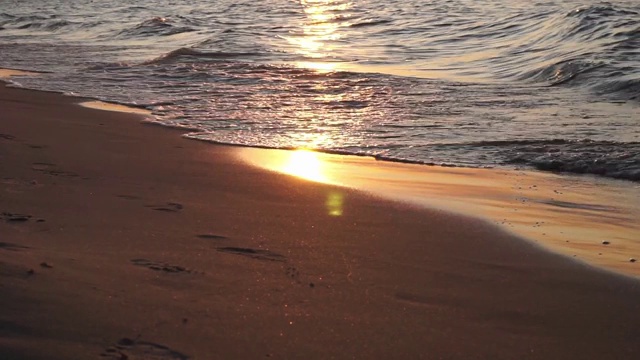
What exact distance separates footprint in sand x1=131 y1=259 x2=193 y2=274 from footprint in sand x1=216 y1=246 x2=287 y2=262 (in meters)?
0.29

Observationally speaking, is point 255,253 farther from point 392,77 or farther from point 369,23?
point 369,23

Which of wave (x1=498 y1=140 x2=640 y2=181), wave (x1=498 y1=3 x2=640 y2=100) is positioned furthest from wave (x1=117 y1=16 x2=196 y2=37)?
wave (x1=498 y1=140 x2=640 y2=181)

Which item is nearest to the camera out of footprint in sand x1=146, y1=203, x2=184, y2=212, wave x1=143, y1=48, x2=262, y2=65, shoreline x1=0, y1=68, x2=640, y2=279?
shoreline x1=0, y1=68, x2=640, y2=279

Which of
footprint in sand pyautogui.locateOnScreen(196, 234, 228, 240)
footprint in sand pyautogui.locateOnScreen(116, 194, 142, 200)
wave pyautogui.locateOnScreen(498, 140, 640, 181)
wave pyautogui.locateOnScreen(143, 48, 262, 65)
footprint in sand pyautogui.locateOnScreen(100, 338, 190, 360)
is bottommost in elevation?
wave pyautogui.locateOnScreen(143, 48, 262, 65)

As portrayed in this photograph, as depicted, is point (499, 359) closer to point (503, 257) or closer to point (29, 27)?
point (503, 257)

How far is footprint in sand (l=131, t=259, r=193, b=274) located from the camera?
10.2 feet

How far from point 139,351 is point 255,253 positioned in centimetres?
102

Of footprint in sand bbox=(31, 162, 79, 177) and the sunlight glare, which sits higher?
footprint in sand bbox=(31, 162, 79, 177)

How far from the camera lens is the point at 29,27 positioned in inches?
762

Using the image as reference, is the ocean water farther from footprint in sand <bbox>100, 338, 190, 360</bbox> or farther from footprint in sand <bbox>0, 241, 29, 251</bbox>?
footprint in sand <bbox>100, 338, 190, 360</bbox>

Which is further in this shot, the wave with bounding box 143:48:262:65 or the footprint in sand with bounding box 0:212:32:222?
the wave with bounding box 143:48:262:65

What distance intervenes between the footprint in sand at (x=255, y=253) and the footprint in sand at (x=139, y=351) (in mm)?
922

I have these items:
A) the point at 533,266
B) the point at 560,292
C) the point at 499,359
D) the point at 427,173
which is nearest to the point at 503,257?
the point at 533,266

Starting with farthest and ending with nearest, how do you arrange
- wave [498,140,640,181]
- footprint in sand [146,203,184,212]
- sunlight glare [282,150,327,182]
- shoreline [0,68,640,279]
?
wave [498,140,640,181] < sunlight glare [282,150,327,182] < footprint in sand [146,203,184,212] < shoreline [0,68,640,279]
